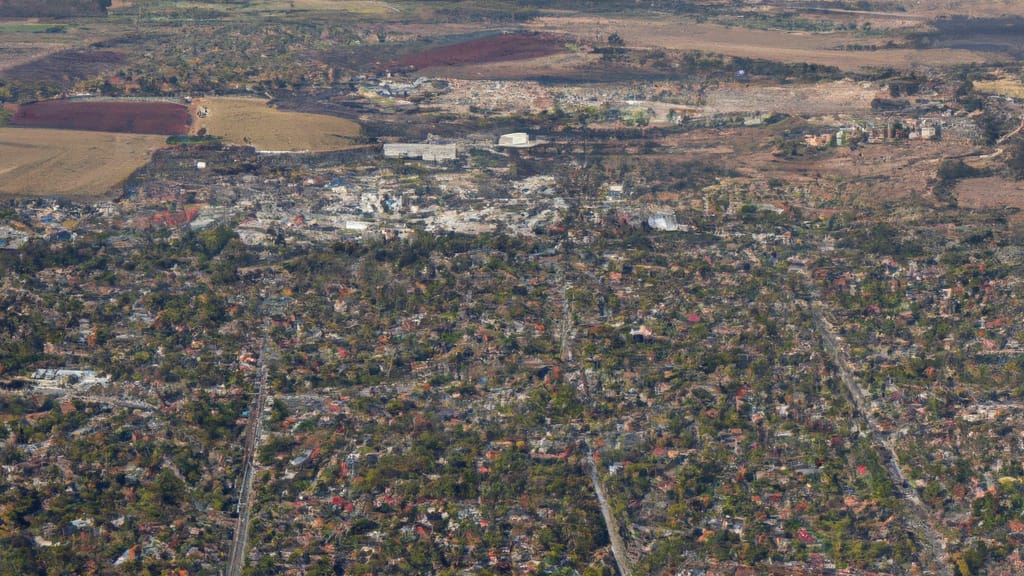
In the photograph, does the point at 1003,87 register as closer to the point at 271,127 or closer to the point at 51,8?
the point at 271,127

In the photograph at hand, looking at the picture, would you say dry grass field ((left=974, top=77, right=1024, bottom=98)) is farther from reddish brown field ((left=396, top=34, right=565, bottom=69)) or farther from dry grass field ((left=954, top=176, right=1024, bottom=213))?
reddish brown field ((left=396, top=34, right=565, bottom=69))

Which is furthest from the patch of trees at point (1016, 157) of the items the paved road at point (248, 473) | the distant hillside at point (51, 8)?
the distant hillside at point (51, 8)

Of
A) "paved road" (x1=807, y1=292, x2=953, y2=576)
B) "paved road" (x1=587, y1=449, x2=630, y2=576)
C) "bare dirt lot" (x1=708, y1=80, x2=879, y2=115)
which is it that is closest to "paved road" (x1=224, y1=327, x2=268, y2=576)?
"paved road" (x1=587, y1=449, x2=630, y2=576)

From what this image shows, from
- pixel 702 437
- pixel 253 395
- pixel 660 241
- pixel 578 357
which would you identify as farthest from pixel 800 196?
pixel 253 395

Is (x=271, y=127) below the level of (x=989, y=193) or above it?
above

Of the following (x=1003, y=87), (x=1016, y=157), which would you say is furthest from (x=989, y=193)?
(x=1003, y=87)

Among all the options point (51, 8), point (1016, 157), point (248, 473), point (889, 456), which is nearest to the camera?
point (248, 473)

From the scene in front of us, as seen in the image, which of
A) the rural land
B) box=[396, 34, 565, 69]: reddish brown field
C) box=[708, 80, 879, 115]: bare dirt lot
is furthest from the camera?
box=[396, 34, 565, 69]: reddish brown field
